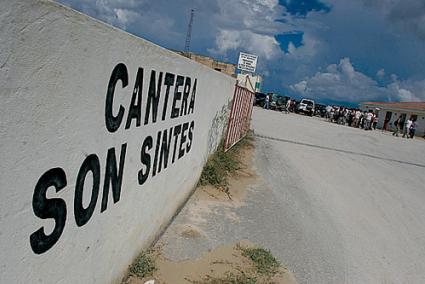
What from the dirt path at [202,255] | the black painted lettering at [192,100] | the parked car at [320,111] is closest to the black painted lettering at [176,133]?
the black painted lettering at [192,100]

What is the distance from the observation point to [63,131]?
207 cm

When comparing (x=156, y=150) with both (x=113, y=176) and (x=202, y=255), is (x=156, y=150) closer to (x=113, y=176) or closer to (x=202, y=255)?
(x=113, y=176)

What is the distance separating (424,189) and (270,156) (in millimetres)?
4295

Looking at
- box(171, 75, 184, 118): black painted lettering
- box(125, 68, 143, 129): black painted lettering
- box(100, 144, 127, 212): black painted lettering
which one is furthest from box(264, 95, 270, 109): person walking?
box(100, 144, 127, 212): black painted lettering

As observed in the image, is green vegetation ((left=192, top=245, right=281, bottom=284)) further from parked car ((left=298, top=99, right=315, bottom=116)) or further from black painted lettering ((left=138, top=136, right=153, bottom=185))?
parked car ((left=298, top=99, right=315, bottom=116))

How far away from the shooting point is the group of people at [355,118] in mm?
Result: 33644

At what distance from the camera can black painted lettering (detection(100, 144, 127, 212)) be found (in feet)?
9.03

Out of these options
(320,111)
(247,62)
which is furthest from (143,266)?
(320,111)

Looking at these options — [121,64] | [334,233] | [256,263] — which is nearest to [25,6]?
[121,64]

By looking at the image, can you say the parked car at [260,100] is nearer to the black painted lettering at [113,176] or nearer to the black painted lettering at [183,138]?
the black painted lettering at [183,138]

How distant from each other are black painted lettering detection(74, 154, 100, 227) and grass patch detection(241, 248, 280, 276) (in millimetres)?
2267

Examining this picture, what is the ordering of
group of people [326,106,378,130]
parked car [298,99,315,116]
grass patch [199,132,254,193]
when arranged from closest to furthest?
grass patch [199,132,254,193], group of people [326,106,378,130], parked car [298,99,315,116]

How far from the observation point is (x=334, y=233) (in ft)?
19.0

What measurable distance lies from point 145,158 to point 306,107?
141 ft
